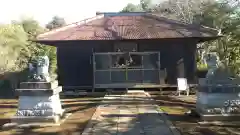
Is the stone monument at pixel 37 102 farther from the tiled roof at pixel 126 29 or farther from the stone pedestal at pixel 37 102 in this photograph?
the tiled roof at pixel 126 29

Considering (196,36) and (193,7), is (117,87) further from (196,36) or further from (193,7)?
(193,7)

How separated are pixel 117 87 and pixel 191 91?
380cm

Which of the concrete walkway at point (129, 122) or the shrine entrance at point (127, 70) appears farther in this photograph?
the shrine entrance at point (127, 70)

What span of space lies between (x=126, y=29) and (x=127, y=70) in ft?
8.13

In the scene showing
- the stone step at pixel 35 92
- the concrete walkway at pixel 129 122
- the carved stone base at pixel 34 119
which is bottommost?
the concrete walkway at pixel 129 122

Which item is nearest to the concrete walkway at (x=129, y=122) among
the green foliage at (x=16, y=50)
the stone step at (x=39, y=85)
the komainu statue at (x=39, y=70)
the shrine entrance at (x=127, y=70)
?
the stone step at (x=39, y=85)

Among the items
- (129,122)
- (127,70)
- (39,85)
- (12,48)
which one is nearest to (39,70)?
(39,85)

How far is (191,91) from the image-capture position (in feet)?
52.2

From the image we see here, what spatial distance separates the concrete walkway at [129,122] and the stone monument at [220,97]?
1.20m

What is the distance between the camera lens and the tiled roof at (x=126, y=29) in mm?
16031

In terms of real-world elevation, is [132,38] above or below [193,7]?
below

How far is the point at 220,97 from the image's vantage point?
Result: 26.7 ft

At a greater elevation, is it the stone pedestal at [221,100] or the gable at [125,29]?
the gable at [125,29]

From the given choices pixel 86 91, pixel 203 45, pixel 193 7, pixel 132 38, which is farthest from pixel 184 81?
pixel 193 7
